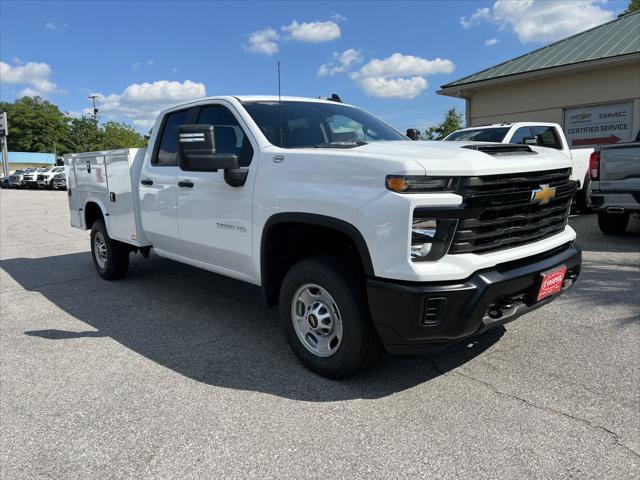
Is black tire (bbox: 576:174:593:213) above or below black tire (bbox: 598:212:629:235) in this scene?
above

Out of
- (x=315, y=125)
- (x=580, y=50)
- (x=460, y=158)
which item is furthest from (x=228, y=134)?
(x=580, y=50)

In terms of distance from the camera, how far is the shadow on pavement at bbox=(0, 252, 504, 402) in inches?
133

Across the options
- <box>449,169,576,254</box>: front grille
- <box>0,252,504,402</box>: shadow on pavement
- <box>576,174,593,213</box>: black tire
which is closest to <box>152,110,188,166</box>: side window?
<box>0,252,504,402</box>: shadow on pavement

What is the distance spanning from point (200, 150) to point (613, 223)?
7370mm

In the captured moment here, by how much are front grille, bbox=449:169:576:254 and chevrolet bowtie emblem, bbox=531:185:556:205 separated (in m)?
0.02

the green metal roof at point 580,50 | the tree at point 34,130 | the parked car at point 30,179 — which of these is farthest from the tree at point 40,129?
the green metal roof at point 580,50

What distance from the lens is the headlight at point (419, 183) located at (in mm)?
2717

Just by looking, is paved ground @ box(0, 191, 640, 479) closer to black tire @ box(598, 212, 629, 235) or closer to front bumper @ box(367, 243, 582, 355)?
front bumper @ box(367, 243, 582, 355)

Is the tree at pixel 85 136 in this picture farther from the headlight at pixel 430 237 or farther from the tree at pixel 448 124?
the headlight at pixel 430 237

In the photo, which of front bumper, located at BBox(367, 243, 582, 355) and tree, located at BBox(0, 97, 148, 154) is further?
tree, located at BBox(0, 97, 148, 154)

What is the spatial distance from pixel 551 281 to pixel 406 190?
1233mm

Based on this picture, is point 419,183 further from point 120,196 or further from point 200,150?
point 120,196

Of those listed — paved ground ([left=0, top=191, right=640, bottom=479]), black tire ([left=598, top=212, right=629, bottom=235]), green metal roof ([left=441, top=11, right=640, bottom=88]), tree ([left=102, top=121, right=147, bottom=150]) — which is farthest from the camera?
tree ([left=102, top=121, right=147, bottom=150])

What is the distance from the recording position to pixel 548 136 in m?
9.92
